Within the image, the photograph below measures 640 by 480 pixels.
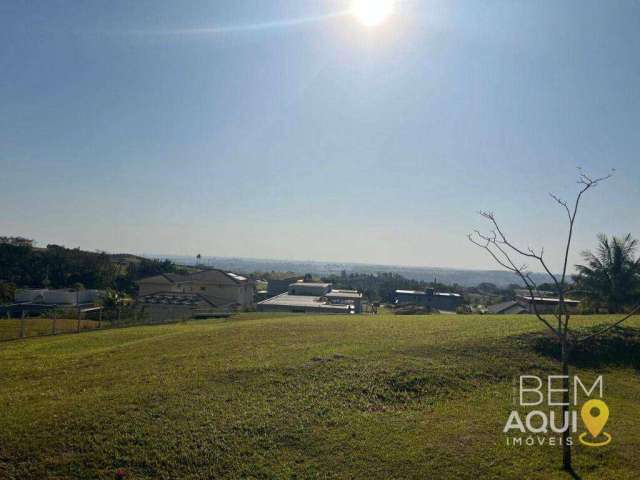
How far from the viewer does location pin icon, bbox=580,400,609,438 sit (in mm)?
6154

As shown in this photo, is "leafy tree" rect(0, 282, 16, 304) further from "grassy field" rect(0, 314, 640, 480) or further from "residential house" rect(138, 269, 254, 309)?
"grassy field" rect(0, 314, 640, 480)

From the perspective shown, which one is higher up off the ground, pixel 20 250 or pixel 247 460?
pixel 20 250

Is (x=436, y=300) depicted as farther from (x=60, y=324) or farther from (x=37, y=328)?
(x=37, y=328)

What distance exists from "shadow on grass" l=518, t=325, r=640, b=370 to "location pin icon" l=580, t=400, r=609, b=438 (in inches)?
97.7

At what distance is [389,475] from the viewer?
4.92 m

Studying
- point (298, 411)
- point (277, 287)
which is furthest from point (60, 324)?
point (277, 287)

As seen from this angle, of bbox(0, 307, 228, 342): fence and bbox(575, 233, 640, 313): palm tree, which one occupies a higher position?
bbox(575, 233, 640, 313): palm tree

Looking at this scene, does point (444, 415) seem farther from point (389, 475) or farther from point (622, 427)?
point (622, 427)

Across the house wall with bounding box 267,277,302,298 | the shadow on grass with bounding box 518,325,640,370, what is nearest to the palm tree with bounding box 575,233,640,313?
the shadow on grass with bounding box 518,325,640,370

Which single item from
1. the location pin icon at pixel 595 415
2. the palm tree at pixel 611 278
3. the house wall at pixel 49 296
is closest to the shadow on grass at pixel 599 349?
the location pin icon at pixel 595 415

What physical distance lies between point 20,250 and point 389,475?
5832 centimetres

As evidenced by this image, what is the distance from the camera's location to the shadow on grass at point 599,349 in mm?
9758

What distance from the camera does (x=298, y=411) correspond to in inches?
256

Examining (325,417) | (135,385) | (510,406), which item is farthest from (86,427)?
(510,406)
